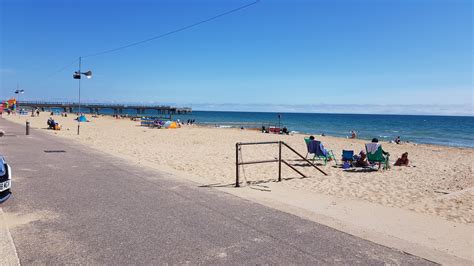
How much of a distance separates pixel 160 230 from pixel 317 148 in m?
8.75

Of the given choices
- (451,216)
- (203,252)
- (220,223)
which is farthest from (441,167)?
(203,252)

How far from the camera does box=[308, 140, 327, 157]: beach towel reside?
491 inches

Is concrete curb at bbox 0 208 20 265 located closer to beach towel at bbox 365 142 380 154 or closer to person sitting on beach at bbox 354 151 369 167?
person sitting on beach at bbox 354 151 369 167

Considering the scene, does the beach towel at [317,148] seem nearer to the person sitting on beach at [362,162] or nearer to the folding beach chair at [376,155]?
the person sitting on beach at [362,162]

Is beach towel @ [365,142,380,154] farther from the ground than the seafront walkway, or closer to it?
farther from the ground

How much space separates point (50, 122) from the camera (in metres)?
28.4

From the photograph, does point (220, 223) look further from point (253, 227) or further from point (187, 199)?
point (187, 199)

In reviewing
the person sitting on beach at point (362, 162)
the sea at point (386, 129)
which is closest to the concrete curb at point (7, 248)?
the person sitting on beach at point (362, 162)

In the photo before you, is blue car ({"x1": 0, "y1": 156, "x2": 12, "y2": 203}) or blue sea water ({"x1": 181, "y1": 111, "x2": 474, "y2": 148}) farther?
blue sea water ({"x1": 181, "y1": 111, "x2": 474, "y2": 148})

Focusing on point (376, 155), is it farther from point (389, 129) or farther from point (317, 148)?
point (389, 129)

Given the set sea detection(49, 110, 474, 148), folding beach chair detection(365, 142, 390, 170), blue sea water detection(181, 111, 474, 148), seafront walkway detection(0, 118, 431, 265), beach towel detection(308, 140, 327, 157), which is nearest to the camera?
seafront walkway detection(0, 118, 431, 265)

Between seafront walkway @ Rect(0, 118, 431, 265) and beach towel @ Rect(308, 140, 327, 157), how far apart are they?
607 cm

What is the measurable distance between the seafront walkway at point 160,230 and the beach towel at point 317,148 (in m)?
6.07

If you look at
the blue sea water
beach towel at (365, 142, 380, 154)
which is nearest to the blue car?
beach towel at (365, 142, 380, 154)
